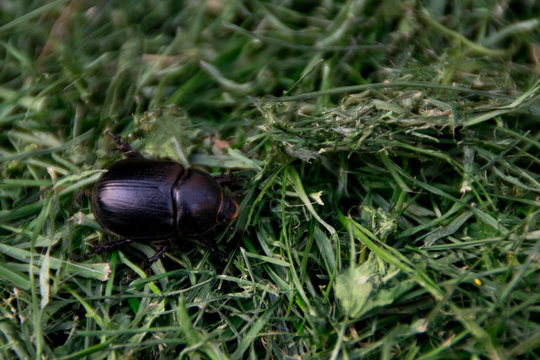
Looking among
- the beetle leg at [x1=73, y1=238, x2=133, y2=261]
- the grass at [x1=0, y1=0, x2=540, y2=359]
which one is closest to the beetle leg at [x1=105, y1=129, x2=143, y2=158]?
the grass at [x1=0, y1=0, x2=540, y2=359]

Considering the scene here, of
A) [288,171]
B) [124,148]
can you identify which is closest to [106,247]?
[124,148]

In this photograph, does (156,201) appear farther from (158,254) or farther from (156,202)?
(158,254)

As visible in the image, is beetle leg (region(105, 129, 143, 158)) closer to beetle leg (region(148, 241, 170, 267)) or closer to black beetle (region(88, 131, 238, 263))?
black beetle (region(88, 131, 238, 263))

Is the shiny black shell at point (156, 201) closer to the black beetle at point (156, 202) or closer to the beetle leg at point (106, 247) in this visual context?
the black beetle at point (156, 202)

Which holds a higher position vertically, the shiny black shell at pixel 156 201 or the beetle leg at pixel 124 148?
the beetle leg at pixel 124 148

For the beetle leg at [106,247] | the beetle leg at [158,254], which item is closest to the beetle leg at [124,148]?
the beetle leg at [106,247]
